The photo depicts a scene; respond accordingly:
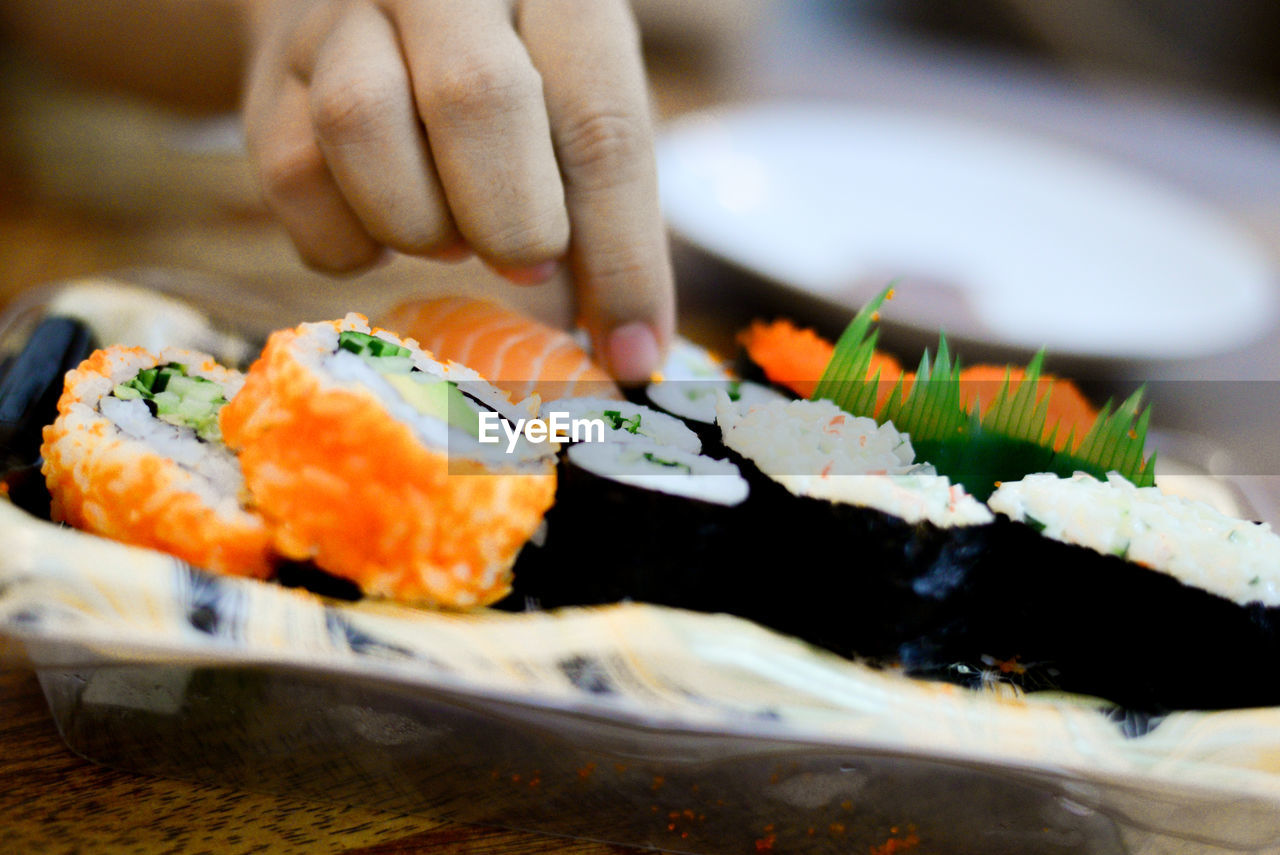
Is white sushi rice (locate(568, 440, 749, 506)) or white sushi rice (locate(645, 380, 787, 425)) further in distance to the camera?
white sushi rice (locate(645, 380, 787, 425))

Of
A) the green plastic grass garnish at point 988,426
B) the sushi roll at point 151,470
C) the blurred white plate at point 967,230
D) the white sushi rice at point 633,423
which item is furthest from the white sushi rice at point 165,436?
the blurred white plate at point 967,230

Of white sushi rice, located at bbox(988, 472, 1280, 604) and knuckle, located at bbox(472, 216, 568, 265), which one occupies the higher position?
knuckle, located at bbox(472, 216, 568, 265)

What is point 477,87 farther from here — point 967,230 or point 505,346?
point 967,230

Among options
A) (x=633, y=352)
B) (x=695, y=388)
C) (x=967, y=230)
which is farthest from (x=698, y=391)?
(x=967, y=230)

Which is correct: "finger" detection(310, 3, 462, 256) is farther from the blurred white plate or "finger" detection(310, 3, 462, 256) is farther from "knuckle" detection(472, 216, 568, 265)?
the blurred white plate

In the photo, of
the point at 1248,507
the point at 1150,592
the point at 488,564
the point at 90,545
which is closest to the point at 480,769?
the point at 488,564

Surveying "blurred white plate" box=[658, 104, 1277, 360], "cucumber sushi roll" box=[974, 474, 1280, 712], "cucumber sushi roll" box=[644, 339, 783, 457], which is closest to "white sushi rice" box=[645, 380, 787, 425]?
"cucumber sushi roll" box=[644, 339, 783, 457]

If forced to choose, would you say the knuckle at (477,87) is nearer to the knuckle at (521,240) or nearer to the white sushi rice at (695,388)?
the knuckle at (521,240)
